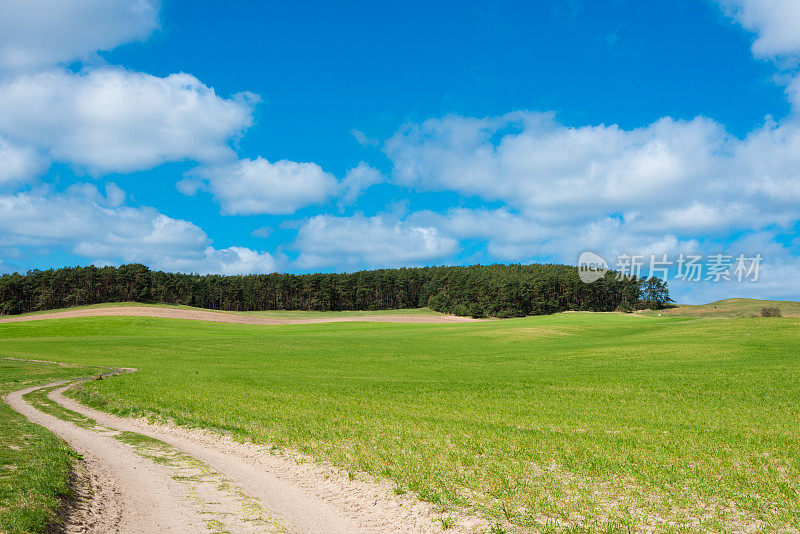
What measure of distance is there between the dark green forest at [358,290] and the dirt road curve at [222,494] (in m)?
108

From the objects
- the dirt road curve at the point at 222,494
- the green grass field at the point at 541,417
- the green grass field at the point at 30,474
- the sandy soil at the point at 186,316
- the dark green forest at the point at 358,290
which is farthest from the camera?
the dark green forest at the point at 358,290

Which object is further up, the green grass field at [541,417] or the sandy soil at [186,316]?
the sandy soil at [186,316]

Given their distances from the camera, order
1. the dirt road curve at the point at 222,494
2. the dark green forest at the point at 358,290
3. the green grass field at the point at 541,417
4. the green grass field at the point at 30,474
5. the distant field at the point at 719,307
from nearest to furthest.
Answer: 1. the green grass field at the point at 30,474
2. the dirt road curve at the point at 222,494
3. the green grass field at the point at 541,417
4. the distant field at the point at 719,307
5. the dark green forest at the point at 358,290

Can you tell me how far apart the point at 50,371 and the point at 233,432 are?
97.3 ft

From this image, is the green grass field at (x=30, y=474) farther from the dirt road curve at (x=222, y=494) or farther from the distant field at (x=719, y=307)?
the distant field at (x=719, y=307)

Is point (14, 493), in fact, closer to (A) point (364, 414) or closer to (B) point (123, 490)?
(B) point (123, 490)

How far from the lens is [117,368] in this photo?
41062 mm

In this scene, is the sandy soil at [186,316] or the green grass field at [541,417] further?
the sandy soil at [186,316]

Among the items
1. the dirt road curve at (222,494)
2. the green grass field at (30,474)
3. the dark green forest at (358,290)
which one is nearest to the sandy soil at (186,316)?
the dark green forest at (358,290)

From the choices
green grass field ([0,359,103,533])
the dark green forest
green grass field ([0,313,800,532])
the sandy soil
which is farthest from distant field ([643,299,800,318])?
green grass field ([0,359,103,533])

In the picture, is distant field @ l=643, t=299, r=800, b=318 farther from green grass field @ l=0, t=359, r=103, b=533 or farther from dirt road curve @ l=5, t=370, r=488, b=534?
green grass field @ l=0, t=359, r=103, b=533

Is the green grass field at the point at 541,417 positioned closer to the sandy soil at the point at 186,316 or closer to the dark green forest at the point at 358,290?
the sandy soil at the point at 186,316

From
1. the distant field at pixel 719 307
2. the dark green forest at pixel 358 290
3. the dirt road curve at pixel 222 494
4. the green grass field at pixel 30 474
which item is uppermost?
the dark green forest at pixel 358 290

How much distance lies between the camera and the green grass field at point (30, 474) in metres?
8.87
